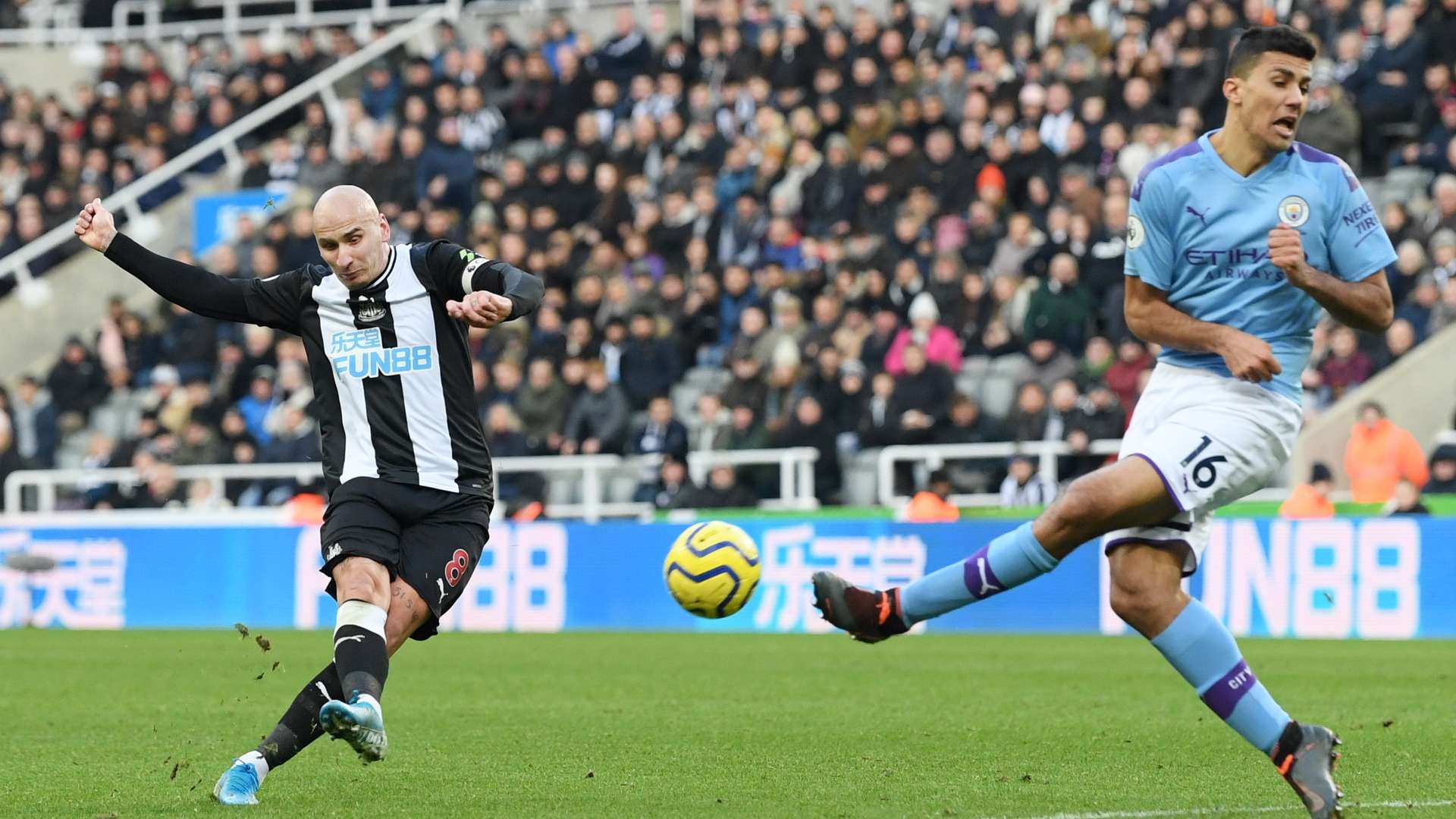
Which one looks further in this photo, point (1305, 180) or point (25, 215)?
point (25, 215)

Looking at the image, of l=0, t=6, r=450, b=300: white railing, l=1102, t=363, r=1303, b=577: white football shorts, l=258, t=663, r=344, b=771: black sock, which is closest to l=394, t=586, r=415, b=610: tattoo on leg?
l=258, t=663, r=344, b=771: black sock

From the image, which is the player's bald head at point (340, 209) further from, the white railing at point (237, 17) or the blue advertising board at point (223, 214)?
the white railing at point (237, 17)

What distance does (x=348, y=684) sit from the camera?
22.0ft

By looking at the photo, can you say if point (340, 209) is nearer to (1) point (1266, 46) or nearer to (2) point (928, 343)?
(1) point (1266, 46)

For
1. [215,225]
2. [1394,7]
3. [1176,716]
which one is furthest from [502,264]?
[215,225]

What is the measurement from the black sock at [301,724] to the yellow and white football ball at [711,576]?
125 cm

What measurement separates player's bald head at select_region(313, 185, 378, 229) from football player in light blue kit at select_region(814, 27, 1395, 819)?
2.03 m

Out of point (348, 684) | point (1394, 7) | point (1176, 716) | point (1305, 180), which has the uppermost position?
point (1394, 7)

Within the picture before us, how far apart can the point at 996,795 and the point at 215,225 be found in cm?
2207

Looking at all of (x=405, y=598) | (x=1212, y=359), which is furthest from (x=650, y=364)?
(x=1212, y=359)

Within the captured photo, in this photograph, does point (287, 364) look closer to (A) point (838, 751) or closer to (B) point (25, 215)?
(B) point (25, 215)

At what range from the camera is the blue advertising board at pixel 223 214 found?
2694 cm

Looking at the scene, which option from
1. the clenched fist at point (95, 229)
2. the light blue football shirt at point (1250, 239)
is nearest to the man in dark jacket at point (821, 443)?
the clenched fist at point (95, 229)

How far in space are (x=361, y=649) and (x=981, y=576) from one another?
1965mm
